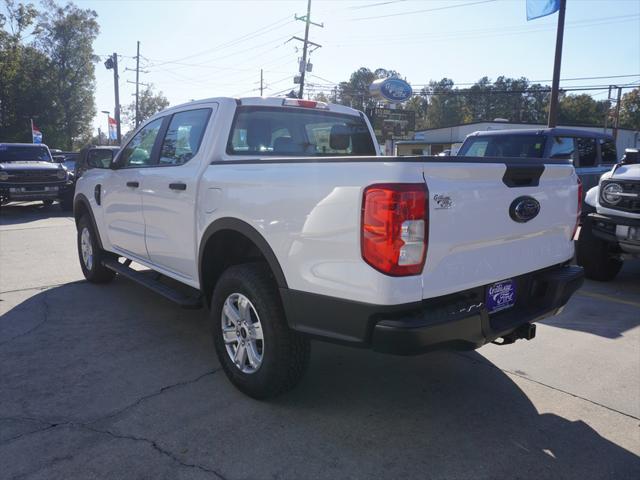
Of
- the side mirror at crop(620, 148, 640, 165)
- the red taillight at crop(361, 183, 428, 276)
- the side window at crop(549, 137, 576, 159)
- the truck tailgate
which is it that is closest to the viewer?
the red taillight at crop(361, 183, 428, 276)

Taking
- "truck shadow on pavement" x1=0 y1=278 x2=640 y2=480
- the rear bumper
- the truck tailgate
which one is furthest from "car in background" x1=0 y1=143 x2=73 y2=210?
the truck tailgate

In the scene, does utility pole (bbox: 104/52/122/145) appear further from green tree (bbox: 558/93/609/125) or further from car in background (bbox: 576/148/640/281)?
green tree (bbox: 558/93/609/125)

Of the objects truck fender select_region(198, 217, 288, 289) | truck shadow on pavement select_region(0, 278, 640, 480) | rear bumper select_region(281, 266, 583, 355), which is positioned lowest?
truck shadow on pavement select_region(0, 278, 640, 480)

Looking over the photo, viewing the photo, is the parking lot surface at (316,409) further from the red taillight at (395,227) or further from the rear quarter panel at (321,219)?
the red taillight at (395,227)

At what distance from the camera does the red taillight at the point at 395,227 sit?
7.55ft

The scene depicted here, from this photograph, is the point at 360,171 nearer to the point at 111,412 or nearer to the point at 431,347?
the point at 431,347

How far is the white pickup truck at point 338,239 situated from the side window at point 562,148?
5145mm

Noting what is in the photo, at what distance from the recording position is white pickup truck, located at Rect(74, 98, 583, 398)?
2371 mm

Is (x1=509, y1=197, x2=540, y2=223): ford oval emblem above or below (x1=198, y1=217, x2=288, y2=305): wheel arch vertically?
above

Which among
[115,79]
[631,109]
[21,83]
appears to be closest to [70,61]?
[21,83]

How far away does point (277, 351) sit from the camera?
9.52ft

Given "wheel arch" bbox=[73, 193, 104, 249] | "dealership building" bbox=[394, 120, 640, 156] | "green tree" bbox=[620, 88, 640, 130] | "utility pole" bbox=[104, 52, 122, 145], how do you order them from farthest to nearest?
"green tree" bbox=[620, 88, 640, 130] → "dealership building" bbox=[394, 120, 640, 156] → "utility pole" bbox=[104, 52, 122, 145] → "wheel arch" bbox=[73, 193, 104, 249]

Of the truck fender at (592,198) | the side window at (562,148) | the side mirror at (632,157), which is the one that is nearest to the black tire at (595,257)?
the truck fender at (592,198)

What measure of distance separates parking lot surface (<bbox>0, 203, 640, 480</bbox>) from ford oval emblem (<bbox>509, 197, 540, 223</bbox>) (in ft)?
3.99
